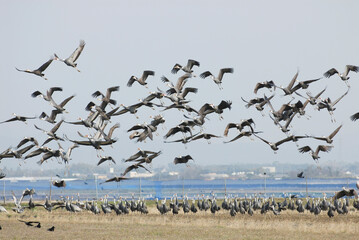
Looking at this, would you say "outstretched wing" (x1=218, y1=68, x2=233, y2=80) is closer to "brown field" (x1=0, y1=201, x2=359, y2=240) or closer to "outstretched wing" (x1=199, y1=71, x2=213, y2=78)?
"outstretched wing" (x1=199, y1=71, x2=213, y2=78)

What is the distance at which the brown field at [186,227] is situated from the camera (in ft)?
123

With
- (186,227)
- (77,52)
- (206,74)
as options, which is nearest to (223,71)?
(206,74)

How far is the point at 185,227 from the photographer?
42562 mm

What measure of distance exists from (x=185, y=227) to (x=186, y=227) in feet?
0.23

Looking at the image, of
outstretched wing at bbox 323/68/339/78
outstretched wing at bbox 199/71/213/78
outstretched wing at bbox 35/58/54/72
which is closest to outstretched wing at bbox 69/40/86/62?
outstretched wing at bbox 35/58/54/72

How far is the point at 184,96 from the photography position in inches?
1076

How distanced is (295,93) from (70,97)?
8.52 m

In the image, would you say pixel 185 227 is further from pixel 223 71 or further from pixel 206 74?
pixel 206 74

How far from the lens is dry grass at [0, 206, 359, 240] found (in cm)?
3747

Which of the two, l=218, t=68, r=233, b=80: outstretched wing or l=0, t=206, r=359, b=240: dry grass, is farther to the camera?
l=0, t=206, r=359, b=240: dry grass

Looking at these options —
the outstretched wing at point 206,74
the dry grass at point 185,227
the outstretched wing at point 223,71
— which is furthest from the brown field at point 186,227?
the outstretched wing at point 206,74

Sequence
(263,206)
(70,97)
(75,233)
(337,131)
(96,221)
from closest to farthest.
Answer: (337,131) → (70,97) → (75,233) → (96,221) → (263,206)

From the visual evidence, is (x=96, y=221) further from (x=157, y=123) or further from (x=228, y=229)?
(x=157, y=123)

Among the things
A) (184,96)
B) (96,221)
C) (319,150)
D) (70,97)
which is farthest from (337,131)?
(96,221)
